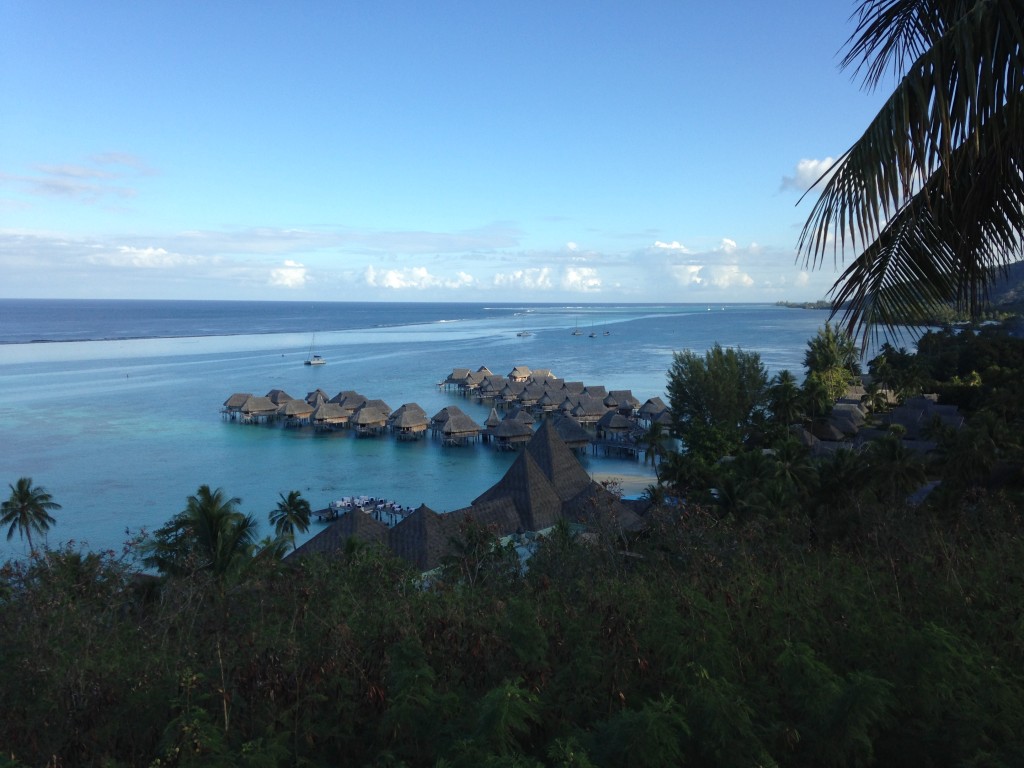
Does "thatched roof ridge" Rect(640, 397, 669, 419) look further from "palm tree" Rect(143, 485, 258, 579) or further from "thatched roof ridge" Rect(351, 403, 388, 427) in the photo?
"palm tree" Rect(143, 485, 258, 579)

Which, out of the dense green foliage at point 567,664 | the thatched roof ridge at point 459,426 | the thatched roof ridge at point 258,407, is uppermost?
the dense green foliage at point 567,664

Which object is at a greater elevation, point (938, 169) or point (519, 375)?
point (938, 169)

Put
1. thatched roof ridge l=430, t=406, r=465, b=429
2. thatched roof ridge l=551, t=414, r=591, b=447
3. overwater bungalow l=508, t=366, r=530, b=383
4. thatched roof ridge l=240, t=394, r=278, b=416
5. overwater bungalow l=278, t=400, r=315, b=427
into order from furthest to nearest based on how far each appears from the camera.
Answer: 1. overwater bungalow l=508, t=366, r=530, b=383
2. thatched roof ridge l=240, t=394, r=278, b=416
3. overwater bungalow l=278, t=400, r=315, b=427
4. thatched roof ridge l=430, t=406, r=465, b=429
5. thatched roof ridge l=551, t=414, r=591, b=447

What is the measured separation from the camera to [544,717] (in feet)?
10.7

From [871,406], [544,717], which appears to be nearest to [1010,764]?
[544,717]

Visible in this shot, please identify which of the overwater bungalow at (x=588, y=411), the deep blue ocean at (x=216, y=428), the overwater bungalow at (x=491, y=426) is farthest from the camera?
the overwater bungalow at (x=588, y=411)

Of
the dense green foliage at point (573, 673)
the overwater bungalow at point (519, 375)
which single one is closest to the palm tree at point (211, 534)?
the dense green foliage at point (573, 673)

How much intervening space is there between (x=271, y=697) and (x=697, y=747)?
6.16 feet

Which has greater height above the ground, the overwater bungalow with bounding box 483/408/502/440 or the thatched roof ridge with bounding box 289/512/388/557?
the thatched roof ridge with bounding box 289/512/388/557

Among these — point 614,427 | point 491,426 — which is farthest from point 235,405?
point 614,427

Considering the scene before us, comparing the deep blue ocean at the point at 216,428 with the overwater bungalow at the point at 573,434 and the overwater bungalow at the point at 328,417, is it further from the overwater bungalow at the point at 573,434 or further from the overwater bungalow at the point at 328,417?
the overwater bungalow at the point at 328,417

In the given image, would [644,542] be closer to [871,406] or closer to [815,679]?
[815,679]

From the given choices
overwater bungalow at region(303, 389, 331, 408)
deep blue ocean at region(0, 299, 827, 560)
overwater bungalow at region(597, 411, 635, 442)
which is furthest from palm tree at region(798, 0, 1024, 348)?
overwater bungalow at region(303, 389, 331, 408)

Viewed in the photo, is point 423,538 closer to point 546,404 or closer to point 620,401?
point 546,404
